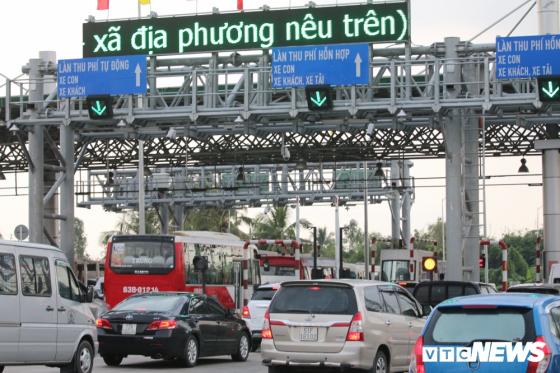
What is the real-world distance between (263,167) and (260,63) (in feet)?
106

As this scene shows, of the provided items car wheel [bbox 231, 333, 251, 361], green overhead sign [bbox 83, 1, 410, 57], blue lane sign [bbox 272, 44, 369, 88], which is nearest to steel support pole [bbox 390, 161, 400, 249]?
green overhead sign [bbox 83, 1, 410, 57]

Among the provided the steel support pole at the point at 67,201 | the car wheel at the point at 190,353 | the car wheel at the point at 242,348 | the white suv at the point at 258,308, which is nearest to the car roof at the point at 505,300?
the car wheel at the point at 190,353

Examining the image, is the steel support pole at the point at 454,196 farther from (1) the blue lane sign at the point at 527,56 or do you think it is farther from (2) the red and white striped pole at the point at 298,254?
(2) the red and white striped pole at the point at 298,254

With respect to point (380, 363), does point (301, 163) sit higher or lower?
higher

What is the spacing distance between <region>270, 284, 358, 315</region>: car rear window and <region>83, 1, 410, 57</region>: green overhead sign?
16.5 metres

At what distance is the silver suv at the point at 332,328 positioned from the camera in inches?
703

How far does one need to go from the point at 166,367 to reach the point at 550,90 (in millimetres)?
13976

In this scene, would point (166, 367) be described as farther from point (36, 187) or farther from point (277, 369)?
point (36, 187)

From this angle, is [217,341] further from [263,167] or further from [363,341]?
[263,167]

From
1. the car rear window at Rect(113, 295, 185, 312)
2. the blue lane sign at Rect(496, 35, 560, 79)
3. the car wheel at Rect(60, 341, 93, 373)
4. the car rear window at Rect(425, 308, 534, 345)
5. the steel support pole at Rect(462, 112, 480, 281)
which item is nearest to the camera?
the car rear window at Rect(425, 308, 534, 345)

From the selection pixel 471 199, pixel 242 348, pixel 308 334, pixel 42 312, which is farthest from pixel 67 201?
pixel 308 334

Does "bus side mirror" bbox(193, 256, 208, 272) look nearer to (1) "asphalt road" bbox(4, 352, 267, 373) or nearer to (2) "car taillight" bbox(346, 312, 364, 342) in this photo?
(1) "asphalt road" bbox(4, 352, 267, 373)

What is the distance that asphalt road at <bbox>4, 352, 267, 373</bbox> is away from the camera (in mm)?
22375

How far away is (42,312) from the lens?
→ 18.8 metres
